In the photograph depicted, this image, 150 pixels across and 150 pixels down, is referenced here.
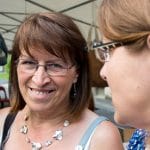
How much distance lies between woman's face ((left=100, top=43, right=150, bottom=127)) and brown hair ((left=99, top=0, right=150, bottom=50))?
33 millimetres

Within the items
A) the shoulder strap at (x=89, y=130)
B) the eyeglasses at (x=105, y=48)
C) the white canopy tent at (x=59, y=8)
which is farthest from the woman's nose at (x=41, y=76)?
the white canopy tent at (x=59, y=8)

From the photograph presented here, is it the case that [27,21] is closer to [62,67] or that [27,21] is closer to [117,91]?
[62,67]

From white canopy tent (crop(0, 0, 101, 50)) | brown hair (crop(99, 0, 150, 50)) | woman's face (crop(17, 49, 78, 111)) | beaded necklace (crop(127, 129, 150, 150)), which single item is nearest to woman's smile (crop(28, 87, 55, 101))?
woman's face (crop(17, 49, 78, 111))

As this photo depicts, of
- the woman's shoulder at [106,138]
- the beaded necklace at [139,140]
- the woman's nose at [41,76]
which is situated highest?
the woman's nose at [41,76]

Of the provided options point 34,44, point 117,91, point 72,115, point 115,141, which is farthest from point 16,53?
point 117,91

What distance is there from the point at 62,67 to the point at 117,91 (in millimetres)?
476

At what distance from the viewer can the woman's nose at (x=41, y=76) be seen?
130 centimetres

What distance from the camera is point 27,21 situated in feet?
4.43

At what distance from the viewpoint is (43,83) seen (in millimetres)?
1312

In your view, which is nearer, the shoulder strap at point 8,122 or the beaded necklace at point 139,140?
the beaded necklace at point 139,140

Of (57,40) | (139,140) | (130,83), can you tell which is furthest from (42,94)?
(130,83)

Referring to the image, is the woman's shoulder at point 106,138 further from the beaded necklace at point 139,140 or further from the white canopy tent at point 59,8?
the white canopy tent at point 59,8

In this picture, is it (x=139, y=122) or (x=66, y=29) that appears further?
(x=66, y=29)

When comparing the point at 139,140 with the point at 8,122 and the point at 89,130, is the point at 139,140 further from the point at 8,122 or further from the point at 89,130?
→ the point at 8,122
